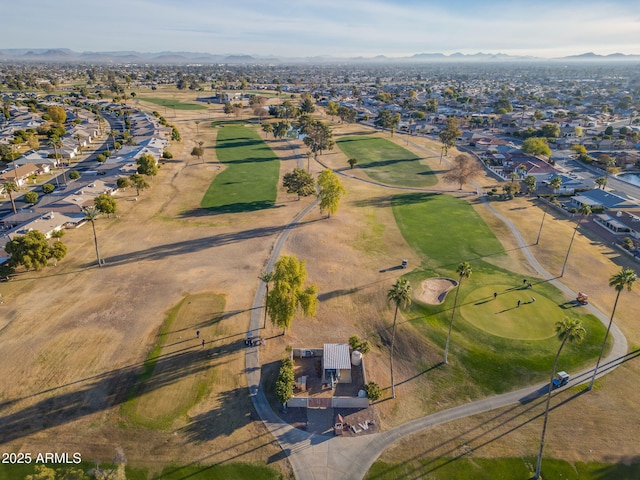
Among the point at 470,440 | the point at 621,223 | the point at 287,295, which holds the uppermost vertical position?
the point at 287,295

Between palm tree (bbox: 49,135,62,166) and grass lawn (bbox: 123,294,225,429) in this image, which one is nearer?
grass lawn (bbox: 123,294,225,429)

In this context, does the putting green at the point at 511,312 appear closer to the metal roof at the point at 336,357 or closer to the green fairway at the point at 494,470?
the green fairway at the point at 494,470

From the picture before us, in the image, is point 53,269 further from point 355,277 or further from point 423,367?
point 423,367

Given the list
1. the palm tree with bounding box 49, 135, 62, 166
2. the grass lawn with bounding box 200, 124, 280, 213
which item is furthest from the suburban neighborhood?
the palm tree with bounding box 49, 135, 62, 166

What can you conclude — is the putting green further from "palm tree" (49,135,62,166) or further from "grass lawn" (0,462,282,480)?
"palm tree" (49,135,62,166)

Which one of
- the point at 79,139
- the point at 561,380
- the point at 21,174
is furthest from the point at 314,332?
the point at 79,139

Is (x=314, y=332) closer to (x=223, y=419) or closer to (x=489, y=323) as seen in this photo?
(x=223, y=419)
